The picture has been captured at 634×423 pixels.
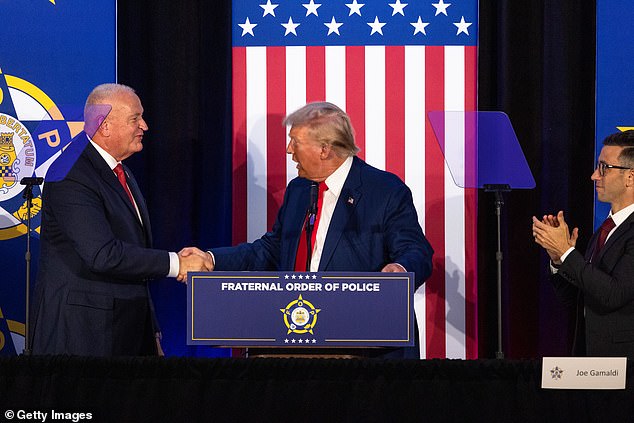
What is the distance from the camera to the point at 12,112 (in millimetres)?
4301

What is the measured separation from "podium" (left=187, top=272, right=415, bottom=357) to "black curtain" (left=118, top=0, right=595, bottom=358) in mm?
1820

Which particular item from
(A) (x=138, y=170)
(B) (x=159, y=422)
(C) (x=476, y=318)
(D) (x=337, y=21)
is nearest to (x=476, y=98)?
(D) (x=337, y=21)

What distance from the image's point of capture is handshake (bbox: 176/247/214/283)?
3.05m

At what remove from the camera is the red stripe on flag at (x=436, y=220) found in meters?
4.21

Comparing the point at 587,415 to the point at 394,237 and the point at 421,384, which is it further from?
the point at 394,237

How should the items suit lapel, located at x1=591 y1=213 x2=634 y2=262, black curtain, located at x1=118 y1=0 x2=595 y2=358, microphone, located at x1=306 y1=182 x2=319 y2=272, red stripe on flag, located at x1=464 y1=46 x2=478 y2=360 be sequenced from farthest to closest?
1. red stripe on flag, located at x1=464 y1=46 x2=478 y2=360
2. black curtain, located at x1=118 y1=0 x2=595 y2=358
3. suit lapel, located at x1=591 y1=213 x2=634 y2=262
4. microphone, located at x1=306 y1=182 x2=319 y2=272

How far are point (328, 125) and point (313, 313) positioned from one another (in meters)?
1.04

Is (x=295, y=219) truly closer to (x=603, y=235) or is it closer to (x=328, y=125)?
(x=328, y=125)

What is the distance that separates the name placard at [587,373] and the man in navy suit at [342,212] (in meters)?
0.80

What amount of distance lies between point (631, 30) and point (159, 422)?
310 centimetres

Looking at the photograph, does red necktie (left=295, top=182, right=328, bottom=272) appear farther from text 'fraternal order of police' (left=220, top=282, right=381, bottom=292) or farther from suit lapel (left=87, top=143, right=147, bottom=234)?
text 'fraternal order of police' (left=220, top=282, right=381, bottom=292)

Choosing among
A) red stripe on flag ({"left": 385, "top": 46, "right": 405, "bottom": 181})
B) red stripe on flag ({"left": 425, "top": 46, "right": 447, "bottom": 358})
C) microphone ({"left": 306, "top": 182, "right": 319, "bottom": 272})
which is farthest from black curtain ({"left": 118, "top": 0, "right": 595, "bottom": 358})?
microphone ({"left": 306, "top": 182, "right": 319, "bottom": 272})

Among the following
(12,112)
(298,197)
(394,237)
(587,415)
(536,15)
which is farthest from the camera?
(12,112)
